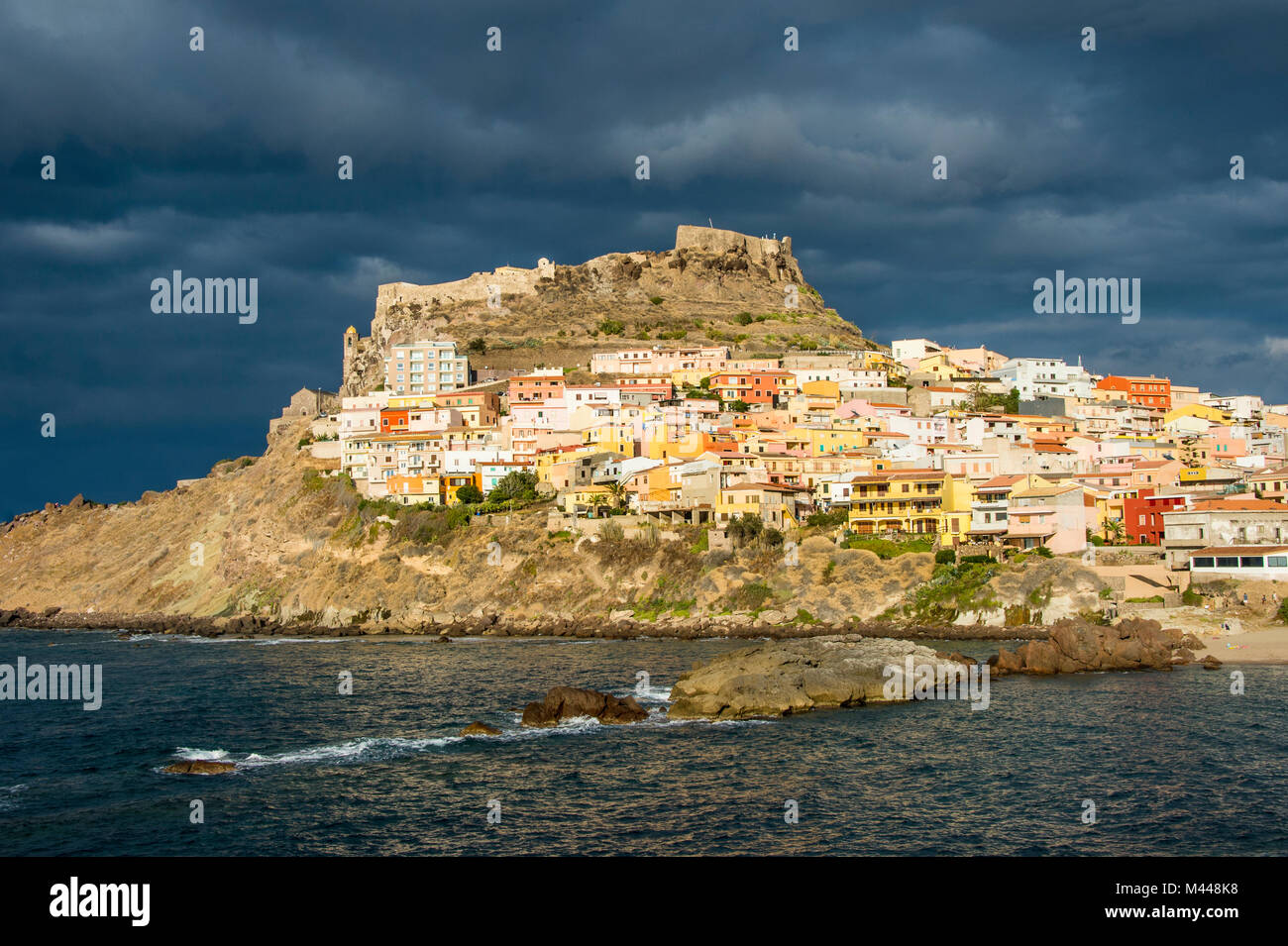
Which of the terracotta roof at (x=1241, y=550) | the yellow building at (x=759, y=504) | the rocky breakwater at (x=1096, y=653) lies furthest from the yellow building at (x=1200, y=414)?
the rocky breakwater at (x=1096, y=653)

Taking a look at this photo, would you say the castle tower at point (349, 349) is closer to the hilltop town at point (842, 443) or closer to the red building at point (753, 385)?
the hilltop town at point (842, 443)

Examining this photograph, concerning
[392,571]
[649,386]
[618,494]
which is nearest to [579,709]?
[618,494]

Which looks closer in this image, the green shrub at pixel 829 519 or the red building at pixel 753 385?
the green shrub at pixel 829 519

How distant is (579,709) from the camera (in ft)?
109

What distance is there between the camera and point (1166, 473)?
61.8 metres

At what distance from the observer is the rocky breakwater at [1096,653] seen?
40.2 m

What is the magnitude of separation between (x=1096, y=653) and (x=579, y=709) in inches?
841

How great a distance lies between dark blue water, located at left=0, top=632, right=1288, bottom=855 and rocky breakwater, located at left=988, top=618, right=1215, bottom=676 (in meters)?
1.38

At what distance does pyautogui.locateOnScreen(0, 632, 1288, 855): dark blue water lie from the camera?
68.2 ft

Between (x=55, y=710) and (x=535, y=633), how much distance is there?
2486cm

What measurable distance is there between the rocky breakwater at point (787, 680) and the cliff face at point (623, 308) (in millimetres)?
68225

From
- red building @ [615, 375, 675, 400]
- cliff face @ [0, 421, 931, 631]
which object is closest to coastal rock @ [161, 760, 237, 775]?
cliff face @ [0, 421, 931, 631]
